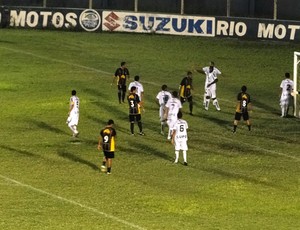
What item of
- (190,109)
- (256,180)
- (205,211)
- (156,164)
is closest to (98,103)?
(190,109)

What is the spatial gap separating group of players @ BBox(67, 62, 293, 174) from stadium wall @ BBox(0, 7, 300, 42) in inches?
748

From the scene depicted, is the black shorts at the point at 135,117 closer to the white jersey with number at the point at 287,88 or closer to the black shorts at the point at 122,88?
the black shorts at the point at 122,88

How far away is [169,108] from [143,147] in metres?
1.90

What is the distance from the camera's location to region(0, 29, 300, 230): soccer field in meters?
32.7

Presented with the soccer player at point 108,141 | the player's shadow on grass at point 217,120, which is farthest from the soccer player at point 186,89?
the soccer player at point 108,141

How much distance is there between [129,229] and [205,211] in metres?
3.27

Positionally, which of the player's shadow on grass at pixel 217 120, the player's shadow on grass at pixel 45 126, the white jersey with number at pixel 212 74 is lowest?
the player's shadow on grass at pixel 45 126

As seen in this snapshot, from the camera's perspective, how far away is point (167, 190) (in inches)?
1404

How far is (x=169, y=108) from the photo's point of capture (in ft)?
140

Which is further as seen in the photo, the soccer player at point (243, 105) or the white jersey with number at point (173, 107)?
the soccer player at point (243, 105)

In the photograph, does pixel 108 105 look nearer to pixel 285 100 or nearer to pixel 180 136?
pixel 285 100

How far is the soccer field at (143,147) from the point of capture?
3269 centimetres

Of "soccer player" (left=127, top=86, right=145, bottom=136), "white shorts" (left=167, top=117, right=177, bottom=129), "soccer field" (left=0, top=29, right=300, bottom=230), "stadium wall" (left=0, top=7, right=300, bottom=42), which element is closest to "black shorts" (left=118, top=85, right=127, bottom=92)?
"soccer field" (left=0, top=29, right=300, bottom=230)

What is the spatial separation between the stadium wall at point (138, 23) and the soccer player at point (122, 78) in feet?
64.1
